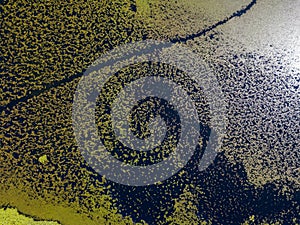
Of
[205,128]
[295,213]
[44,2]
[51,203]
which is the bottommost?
[51,203]

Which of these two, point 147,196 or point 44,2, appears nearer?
point 147,196

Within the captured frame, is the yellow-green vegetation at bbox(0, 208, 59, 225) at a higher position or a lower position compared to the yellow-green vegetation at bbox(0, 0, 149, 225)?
lower

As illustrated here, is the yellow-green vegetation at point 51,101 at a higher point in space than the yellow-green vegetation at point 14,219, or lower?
higher

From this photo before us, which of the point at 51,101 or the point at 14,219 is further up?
the point at 51,101

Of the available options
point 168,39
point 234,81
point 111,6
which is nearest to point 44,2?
point 111,6

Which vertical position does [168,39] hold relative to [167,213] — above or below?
above

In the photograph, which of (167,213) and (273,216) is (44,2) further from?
(273,216)
